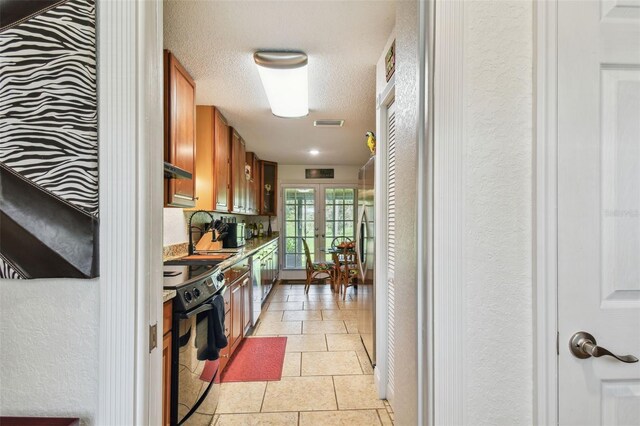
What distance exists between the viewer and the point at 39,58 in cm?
76

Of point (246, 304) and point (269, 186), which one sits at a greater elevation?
point (269, 186)

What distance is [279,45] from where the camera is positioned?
6.63 feet

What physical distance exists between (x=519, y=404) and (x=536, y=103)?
775mm

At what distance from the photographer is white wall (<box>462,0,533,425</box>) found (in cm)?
81

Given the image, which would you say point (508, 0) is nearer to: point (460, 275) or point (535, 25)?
point (535, 25)

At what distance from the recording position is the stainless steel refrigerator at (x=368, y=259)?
2533 mm

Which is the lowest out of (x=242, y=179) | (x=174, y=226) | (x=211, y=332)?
(x=211, y=332)

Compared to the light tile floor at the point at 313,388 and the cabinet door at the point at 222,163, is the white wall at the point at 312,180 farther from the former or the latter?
the light tile floor at the point at 313,388

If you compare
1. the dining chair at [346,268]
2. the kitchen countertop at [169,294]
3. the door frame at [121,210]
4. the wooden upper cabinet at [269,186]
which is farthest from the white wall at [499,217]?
the wooden upper cabinet at [269,186]

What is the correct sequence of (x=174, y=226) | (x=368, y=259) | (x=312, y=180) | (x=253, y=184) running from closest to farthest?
(x=368, y=259)
(x=174, y=226)
(x=253, y=184)
(x=312, y=180)

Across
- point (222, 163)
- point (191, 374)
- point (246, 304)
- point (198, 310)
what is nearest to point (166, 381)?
point (191, 374)

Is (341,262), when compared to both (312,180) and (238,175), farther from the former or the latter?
(238,175)

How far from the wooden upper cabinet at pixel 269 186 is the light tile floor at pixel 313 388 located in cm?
288

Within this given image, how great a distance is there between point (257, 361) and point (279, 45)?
99.3 inches
